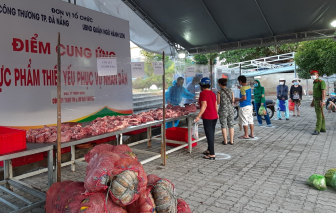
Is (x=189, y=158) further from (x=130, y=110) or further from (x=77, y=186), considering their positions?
(x=77, y=186)

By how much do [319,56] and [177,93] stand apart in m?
12.6

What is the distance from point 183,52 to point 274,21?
323 cm

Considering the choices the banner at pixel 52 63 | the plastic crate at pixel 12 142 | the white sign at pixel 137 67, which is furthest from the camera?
the white sign at pixel 137 67

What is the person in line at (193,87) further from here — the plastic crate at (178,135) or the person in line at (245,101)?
the plastic crate at (178,135)

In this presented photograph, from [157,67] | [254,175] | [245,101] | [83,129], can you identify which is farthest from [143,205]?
[245,101]

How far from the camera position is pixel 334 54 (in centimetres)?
1391

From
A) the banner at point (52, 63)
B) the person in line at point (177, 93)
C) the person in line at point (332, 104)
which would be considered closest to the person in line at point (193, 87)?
the person in line at point (177, 93)

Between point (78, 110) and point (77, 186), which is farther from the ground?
point (78, 110)

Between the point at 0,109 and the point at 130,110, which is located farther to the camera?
the point at 130,110

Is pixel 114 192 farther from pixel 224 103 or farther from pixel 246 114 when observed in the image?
pixel 246 114

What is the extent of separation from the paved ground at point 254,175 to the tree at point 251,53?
1648 cm

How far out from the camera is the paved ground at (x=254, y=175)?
3.46 meters

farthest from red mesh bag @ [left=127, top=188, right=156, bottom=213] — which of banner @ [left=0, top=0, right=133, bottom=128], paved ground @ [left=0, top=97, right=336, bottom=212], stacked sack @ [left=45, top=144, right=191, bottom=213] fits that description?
banner @ [left=0, top=0, right=133, bottom=128]

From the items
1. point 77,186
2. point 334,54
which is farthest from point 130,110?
point 334,54
